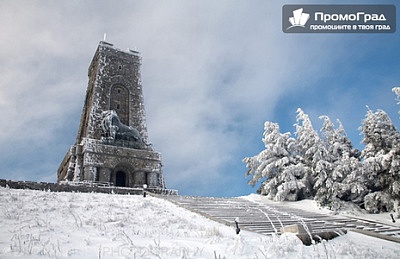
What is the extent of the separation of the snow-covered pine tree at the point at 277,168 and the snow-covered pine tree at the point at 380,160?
11.9 feet

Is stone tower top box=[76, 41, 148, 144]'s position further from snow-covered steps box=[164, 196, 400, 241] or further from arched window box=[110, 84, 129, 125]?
snow-covered steps box=[164, 196, 400, 241]

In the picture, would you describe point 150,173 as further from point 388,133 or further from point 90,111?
point 388,133

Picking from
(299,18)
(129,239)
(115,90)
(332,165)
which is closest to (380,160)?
(332,165)

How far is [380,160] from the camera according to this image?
49.4 feet

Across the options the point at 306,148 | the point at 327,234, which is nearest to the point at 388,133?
the point at 306,148

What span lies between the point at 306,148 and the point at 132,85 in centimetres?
1954

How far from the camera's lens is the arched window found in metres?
28.9

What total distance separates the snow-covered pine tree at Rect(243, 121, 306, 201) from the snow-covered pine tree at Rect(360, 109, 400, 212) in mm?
3641

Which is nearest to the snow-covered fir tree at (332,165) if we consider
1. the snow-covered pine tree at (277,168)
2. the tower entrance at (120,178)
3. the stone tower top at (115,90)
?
the snow-covered pine tree at (277,168)

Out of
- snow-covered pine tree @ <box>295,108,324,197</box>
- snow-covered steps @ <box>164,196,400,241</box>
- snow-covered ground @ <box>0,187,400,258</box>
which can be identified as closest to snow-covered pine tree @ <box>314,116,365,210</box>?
snow-covered pine tree @ <box>295,108,324,197</box>

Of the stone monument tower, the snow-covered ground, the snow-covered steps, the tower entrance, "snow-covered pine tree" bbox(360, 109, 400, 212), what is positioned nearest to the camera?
the snow-covered ground

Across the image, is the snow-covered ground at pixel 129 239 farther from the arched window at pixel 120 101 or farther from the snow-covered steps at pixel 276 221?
the arched window at pixel 120 101

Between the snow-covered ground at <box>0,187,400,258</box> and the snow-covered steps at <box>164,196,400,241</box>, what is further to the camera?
the snow-covered steps at <box>164,196,400,241</box>

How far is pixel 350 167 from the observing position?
1636cm
